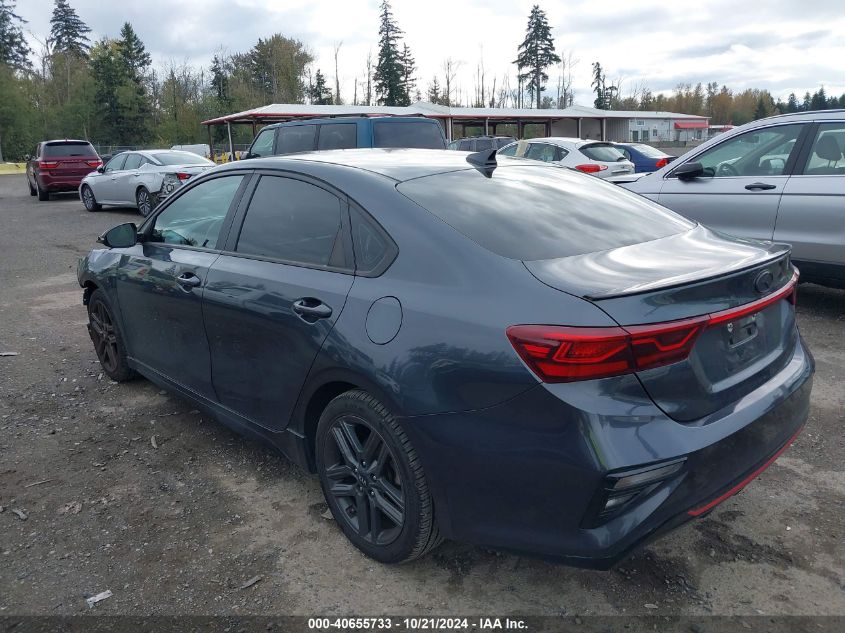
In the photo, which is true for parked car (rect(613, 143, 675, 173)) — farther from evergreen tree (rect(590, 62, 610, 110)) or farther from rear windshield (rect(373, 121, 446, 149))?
evergreen tree (rect(590, 62, 610, 110))

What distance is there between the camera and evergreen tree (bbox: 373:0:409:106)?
259 ft

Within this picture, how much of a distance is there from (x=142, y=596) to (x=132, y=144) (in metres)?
63.0

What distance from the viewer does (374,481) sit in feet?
8.78

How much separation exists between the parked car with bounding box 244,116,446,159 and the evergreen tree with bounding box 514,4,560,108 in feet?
268

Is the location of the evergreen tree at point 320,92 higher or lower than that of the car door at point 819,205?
higher

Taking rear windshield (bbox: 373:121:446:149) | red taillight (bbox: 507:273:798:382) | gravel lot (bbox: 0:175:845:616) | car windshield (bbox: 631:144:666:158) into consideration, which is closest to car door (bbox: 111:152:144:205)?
rear windshield (bbox: 373:121:446:149)

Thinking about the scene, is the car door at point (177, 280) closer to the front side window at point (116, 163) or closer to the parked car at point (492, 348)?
the parked car at point (492, 348)

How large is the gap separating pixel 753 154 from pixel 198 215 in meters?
4.94

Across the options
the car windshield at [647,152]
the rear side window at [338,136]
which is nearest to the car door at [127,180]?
the rear side window at [338,136]

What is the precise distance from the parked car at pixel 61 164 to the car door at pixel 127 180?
5.74 meters

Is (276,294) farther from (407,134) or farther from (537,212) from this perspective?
(407,134)

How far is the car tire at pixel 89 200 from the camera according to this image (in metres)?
A: 16.4

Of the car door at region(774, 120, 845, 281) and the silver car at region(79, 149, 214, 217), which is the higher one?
the silver car at region(79, 149, 214, 217)

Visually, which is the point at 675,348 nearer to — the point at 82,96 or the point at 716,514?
the point at 716,514
